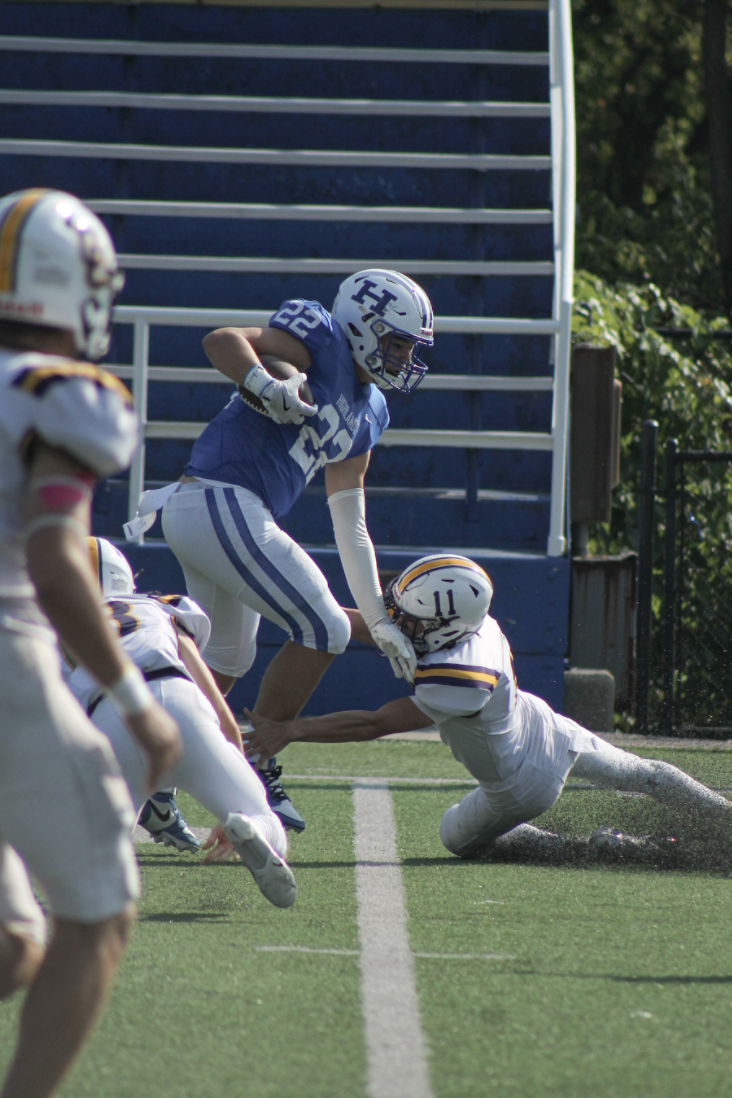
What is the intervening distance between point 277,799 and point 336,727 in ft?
1.08

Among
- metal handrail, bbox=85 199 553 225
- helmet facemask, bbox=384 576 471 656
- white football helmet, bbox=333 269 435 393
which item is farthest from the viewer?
metal handrail, bbox=85 199 553 225

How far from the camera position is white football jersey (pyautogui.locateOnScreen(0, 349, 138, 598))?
1.72 meters

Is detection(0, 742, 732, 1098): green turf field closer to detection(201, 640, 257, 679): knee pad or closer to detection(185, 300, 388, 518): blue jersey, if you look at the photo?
detection(201, 640, 257, 679): knee pad

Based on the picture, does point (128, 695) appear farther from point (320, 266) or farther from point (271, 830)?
point (320, 266)

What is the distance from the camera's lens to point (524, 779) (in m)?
3.90

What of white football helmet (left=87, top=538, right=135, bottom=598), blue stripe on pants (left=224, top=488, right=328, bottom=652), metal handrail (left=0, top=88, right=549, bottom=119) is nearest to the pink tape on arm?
white football helmet (left=87, top=538, right=135, bottom=598)

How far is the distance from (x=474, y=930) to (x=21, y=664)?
165 centimetres

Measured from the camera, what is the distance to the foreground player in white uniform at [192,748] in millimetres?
2986

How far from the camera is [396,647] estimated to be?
4.07 m

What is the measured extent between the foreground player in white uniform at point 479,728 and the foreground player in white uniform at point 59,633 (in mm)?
2073

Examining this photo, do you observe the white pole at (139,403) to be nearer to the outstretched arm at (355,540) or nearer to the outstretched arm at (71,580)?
the outstretched arm at (355,540)

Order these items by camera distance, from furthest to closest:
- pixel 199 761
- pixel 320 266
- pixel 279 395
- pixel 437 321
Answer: pixel 320 266, pixel 437 321, pixel 279 395, pixel 199 761

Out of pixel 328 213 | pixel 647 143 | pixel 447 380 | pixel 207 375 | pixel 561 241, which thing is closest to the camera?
pixel 207 375

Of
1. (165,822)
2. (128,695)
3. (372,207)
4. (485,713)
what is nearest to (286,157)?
(372,207)
